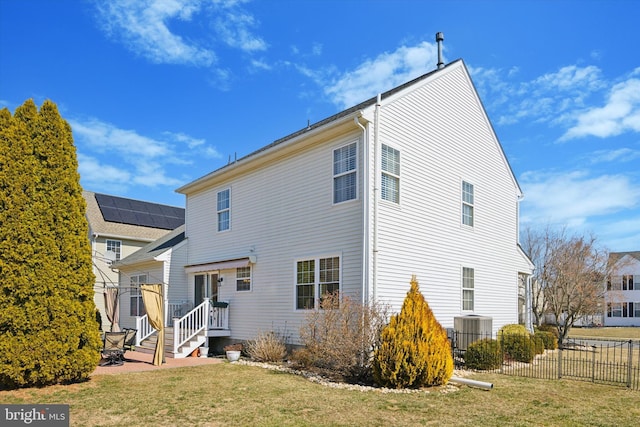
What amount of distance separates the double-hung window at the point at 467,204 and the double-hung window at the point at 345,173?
521 cm

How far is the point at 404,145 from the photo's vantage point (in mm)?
13836

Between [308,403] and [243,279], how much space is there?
316 inches

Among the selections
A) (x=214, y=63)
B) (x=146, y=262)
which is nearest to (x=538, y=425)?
(x=214, y=63)

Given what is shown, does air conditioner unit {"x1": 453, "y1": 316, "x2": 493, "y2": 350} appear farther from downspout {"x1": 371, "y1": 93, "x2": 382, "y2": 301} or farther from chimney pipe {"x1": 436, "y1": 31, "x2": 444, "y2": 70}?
chimney pipe {"x1": 436, "y1": 31, "x2": 444, "y2": 70}

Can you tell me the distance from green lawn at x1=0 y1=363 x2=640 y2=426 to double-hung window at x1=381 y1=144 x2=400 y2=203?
520cm

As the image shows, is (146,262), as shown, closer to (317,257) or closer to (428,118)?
(317,257)

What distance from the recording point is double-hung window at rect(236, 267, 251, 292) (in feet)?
52.5

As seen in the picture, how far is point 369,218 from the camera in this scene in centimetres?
1226

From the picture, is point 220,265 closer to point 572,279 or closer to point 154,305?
point 154,305

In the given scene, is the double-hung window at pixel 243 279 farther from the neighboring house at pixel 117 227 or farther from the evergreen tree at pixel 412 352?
the neighboring house at pixel 117 227

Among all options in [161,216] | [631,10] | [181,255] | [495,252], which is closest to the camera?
[631,10]

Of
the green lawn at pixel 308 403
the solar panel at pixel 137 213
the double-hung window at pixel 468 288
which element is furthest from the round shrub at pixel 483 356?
Answer: the solar panel at pixel 137 213

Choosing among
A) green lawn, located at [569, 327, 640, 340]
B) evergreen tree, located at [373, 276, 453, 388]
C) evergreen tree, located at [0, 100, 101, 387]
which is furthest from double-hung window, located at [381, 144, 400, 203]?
green lawn, located at [569, 327, 640, 340]

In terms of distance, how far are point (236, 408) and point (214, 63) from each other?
32.4 ft
